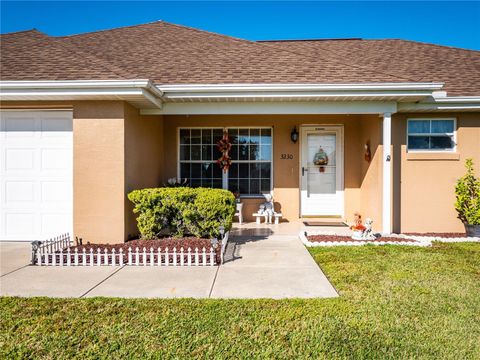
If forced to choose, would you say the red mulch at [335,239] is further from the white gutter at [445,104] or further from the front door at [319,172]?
the white gutter at [445,104]

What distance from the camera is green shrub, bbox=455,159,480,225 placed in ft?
23.4

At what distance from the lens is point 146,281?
14.5 feet

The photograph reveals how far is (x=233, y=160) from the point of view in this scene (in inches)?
364

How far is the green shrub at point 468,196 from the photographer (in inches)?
281

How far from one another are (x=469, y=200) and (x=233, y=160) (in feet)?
18.8

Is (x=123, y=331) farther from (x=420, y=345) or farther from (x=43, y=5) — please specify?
(x=43, y=5)

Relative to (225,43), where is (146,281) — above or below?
below

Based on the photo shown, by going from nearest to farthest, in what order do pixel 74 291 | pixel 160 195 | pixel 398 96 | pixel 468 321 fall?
pixel 468 321 → pixel 74 291 → pixel 160 195 → pixel 398 96

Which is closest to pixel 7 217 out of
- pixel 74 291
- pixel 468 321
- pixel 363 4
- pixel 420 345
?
pixel 74 291

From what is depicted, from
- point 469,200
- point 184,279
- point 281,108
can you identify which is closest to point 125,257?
point 184,279

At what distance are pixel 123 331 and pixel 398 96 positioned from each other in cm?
632

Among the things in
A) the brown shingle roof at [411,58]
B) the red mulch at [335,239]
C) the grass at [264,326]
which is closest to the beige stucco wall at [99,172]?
the grass at [264,326]

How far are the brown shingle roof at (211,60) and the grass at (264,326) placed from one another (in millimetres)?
4130

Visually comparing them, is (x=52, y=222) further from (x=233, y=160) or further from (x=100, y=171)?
(x=233, y=160)
